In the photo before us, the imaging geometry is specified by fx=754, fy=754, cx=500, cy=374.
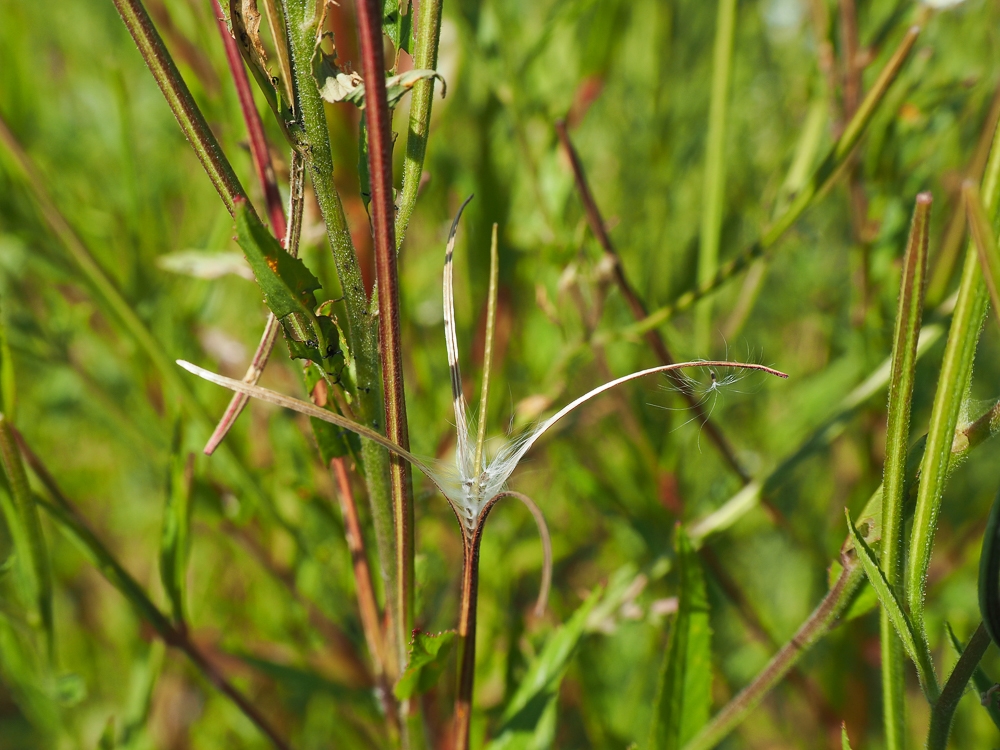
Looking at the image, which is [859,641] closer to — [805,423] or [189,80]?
[805,423]

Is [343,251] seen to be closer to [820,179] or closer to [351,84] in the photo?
[351,84]

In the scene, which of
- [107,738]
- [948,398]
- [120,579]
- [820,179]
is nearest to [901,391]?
[948,398]

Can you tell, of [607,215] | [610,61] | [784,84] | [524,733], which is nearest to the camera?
[524,733]

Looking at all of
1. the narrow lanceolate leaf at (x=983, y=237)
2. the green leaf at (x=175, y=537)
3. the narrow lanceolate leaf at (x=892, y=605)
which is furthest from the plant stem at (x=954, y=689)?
the green leaf at (x=175, y=537)

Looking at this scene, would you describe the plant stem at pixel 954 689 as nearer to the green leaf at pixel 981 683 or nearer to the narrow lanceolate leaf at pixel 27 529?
the green leaf at pixel 981 683

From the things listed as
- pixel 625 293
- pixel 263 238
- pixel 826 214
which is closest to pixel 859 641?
pixel 625 293

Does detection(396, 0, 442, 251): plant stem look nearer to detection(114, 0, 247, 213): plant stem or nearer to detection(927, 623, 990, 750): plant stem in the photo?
detection(114, 0, 247, 213): plant stem

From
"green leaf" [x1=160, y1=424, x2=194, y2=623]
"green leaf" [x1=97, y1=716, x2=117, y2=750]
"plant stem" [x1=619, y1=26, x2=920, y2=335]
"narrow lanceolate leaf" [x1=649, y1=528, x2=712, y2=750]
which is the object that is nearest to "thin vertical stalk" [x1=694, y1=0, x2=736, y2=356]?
"plant stem" [x1=619, y1=26, x2=920, y2=335]
